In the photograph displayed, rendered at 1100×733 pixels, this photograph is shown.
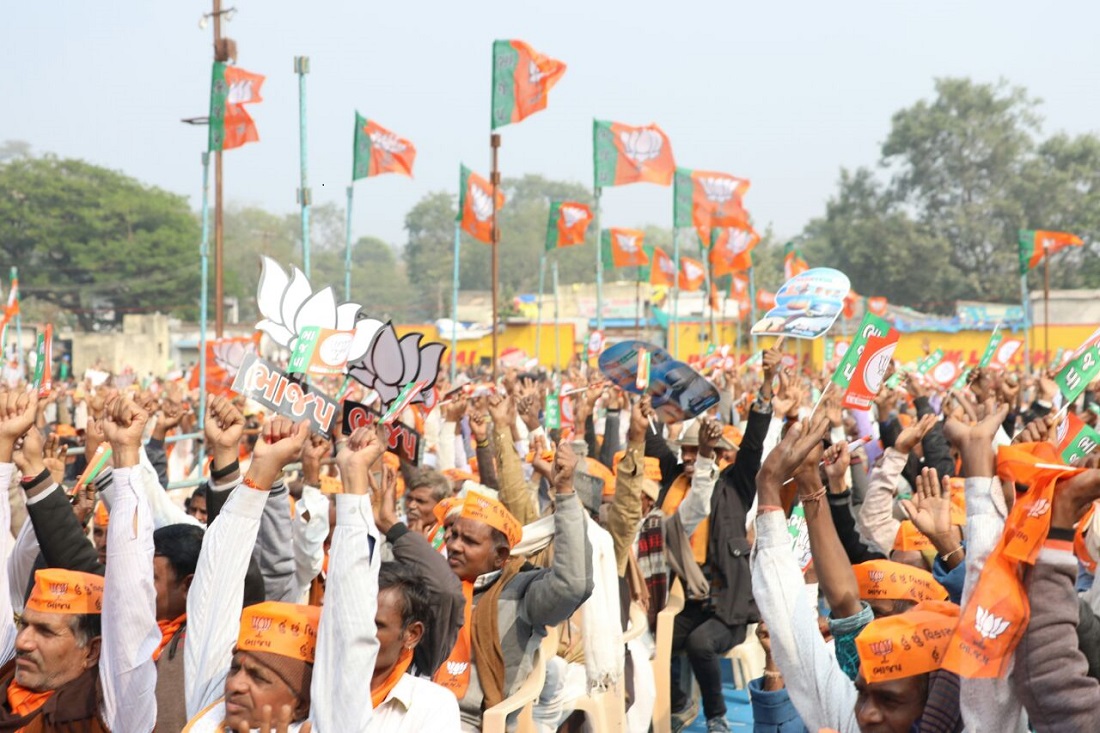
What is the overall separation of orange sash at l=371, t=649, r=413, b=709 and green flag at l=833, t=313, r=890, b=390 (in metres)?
1.85

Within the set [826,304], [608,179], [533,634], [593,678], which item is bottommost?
[593,678]

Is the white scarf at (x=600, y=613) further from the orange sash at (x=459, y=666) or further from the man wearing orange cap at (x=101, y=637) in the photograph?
the man wearing orange cap at (x=101, y=637)

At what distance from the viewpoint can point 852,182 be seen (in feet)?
194

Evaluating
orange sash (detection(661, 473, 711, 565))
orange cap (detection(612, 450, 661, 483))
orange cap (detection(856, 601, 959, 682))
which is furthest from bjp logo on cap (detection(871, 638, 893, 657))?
orange cap (detection(612, 450, 661, 483))

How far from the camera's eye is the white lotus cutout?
16.1ft

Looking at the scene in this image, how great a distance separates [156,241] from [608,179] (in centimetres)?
3484

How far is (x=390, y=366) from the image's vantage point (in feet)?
16.1

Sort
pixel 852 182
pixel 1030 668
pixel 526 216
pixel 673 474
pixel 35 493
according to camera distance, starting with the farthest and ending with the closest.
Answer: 1. pixel 526 216
2. pixel 852 182
3. pixel 673 474
4. pixel 35 493
5. pixel 1030 668

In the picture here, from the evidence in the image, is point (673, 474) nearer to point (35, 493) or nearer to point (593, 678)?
point (593, 678)

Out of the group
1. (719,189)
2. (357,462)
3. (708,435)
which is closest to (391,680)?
(357,462)

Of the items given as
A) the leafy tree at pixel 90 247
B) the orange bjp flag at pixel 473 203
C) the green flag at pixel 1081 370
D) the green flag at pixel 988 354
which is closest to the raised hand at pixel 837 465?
the green flag at pixel 1081 370

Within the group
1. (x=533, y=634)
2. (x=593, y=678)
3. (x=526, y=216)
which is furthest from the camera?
(x=526, y=216)

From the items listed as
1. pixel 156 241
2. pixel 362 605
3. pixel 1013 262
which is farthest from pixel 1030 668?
pixel 1013 262

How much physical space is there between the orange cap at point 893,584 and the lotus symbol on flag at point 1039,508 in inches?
40.9
